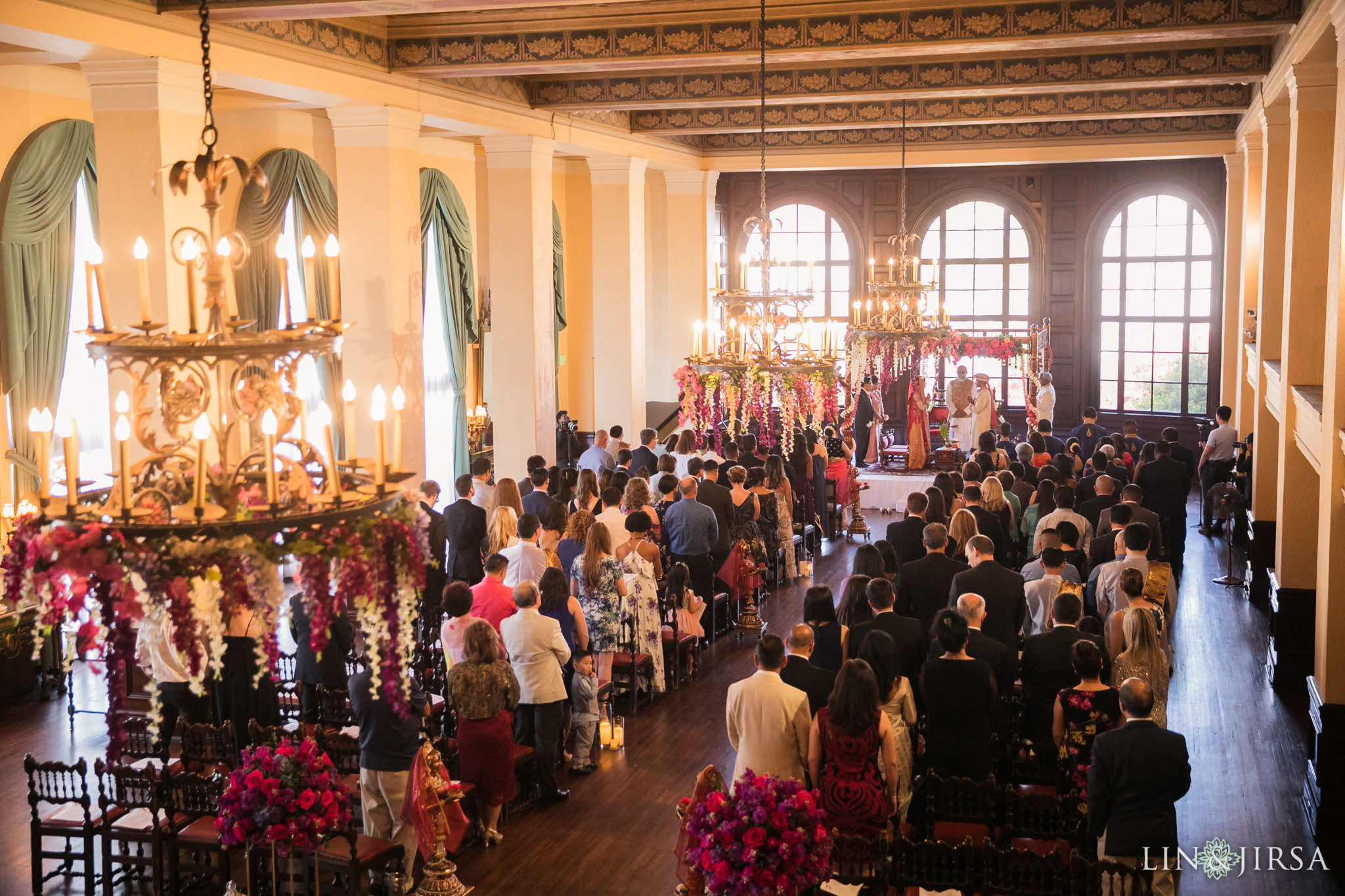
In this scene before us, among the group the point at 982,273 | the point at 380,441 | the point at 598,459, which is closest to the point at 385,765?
the point at 380,441

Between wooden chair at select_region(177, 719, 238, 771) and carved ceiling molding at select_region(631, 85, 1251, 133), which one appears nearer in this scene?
wooden chair at select_region(177, 719, 238, 771)

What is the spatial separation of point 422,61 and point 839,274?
465 inches

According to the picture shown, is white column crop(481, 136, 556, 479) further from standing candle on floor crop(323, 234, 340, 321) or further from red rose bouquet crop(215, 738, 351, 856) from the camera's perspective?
standing candle on floor crop(323, 234, 340, 321)

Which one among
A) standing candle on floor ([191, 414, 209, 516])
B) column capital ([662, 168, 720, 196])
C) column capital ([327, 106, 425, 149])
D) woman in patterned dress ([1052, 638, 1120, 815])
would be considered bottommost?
woman in patterned dress ([1052, 638, 1120, 815])

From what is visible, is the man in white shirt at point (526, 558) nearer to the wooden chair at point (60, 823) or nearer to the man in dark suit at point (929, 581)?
the man in dark suit at point (929, 581)

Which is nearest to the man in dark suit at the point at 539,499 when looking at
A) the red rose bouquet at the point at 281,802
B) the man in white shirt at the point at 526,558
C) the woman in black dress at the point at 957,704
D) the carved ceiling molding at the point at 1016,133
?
the man in white shirt at the point at 526,558

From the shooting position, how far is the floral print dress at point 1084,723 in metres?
5.91

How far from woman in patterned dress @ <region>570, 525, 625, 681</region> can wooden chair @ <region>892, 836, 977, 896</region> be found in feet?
12.0

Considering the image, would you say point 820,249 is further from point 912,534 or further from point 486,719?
point 486,719

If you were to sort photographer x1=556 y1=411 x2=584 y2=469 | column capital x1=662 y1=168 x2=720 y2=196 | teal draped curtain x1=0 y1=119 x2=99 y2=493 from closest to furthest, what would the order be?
teal draped curtain x1=0 y1=119 x2=99 y2=493 → photographer x1=556 y1=411 x2=584 y2=469 → column capital x1=662 y1=168 x2=720 y2=196

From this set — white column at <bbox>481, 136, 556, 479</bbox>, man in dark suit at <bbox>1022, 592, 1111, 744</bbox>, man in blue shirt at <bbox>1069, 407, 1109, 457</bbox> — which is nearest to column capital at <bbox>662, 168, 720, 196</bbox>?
white column at <bbox>481, 136, 556, 479</bbox>

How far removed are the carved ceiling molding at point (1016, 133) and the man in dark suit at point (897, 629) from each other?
11447mm

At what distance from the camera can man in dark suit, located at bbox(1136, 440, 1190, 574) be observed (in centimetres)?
1142

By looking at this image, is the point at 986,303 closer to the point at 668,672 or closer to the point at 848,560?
the point at 848,560
